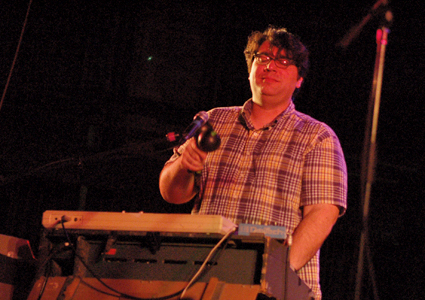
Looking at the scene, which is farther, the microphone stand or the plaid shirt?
the plaid shirt

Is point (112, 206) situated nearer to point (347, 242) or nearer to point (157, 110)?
point (157, 110)

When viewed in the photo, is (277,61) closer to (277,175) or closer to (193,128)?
(277,175)

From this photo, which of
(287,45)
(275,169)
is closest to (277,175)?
(275,169)

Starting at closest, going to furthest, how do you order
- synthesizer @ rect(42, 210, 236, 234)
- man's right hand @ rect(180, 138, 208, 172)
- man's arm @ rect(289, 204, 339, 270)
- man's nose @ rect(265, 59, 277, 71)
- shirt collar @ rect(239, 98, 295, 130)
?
synthesizer @ rect(42, 210, 236, 234), man's right hand @ rect(180, 138, 208, 172), man's arm @ rect(289, 204, 339, 270), shirt collar @ rect(239, 98, 295, 130), man's nose @ rect(265, 59, 277, 71)

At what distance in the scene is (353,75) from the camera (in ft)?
20.2

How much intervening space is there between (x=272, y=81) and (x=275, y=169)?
608mm

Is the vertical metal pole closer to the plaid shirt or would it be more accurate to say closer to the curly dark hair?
the plaid shirt

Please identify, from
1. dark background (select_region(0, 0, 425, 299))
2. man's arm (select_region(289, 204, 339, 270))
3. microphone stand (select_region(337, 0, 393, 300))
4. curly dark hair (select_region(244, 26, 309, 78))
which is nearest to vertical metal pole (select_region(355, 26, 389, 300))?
microphone stand (select_region(337, 0, 393, 300))

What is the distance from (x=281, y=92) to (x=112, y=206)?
3546 mm

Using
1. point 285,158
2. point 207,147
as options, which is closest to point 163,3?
point 285,158

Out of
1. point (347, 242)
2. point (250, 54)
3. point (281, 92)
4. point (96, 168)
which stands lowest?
point (347, 242)

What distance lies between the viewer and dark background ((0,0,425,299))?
5496 millimetres

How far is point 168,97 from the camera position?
601 centimetres

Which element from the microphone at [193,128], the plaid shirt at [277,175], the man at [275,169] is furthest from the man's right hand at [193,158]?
the plaid shirt at [277,175]
